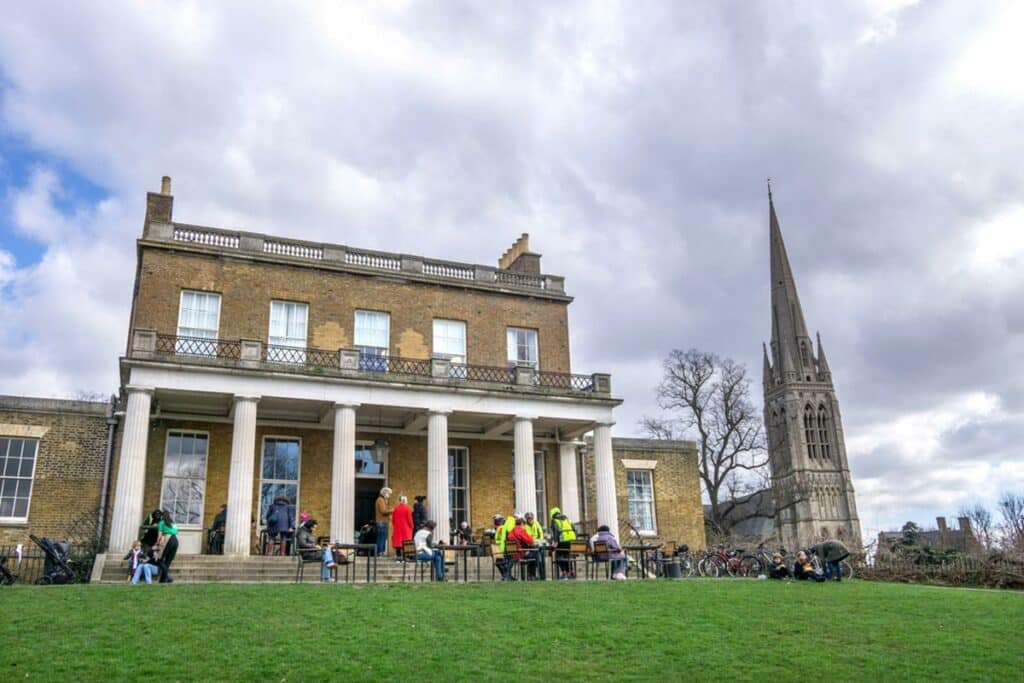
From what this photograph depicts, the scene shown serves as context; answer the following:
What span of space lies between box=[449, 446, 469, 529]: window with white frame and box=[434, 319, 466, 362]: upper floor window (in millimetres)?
3100

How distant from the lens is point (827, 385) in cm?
10444

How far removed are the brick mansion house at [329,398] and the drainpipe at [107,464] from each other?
53mm

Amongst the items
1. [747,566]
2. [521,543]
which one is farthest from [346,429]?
[747,566]

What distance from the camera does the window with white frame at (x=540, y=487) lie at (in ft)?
90.7

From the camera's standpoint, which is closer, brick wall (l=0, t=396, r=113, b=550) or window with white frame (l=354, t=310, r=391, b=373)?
brick wall (l=0, t=396, r=113, b=550)

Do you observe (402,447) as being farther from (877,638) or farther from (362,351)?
(877,638)

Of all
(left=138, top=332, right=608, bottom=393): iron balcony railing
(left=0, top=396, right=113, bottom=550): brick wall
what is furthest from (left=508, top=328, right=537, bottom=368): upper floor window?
(left=0, top=396, right=113, bottom=550): brick wall

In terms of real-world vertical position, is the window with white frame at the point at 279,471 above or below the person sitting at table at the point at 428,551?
above

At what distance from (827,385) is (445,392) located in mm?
90477

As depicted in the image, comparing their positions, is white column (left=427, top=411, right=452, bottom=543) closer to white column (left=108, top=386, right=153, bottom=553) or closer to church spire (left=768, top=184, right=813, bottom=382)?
white column (left=108, top=386, right=153, bottom=553)

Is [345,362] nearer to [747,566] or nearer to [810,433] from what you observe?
[747,566]

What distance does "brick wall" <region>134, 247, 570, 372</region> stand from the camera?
80.8ft

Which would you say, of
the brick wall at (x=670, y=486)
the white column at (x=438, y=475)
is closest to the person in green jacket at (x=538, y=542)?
the white column at (x=438, y=475)

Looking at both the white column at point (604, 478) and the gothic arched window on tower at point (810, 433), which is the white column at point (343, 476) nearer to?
the white column at point (604, 478)
